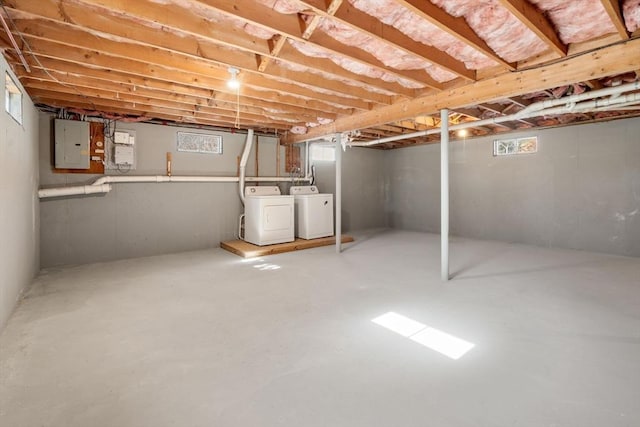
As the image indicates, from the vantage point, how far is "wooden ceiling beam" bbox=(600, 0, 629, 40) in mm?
1850

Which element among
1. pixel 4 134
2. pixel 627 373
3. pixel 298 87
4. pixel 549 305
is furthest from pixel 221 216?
pixel 627 373

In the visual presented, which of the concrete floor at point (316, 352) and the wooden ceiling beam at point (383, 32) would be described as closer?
the concrete floor at point (316, 352)

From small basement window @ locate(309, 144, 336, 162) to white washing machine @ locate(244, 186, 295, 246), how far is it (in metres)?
1.89

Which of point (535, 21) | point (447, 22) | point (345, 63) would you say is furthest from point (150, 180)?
point (535, 21)

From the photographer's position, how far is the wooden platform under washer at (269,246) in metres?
4.89

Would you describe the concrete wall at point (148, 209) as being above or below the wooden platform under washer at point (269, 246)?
above

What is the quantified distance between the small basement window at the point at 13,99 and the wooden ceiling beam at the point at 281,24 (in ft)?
6.76

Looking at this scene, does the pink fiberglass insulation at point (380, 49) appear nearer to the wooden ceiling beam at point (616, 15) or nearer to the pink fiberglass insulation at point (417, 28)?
the pink fiberglass insulation at point (417, 28)

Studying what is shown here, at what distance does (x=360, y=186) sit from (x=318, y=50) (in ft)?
17.4

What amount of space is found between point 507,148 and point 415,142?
1.94 metres

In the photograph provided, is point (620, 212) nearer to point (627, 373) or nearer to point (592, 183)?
point (592, 183)

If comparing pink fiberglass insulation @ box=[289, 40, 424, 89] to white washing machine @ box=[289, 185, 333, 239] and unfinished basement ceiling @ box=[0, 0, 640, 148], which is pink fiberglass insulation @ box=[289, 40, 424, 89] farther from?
white washing machine @ box=[289, 185, 333, 239]

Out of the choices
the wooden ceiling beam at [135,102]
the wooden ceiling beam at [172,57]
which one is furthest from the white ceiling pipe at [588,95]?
the wooden ceiling beam at [135,102]

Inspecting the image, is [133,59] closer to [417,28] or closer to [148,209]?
[417,28]
